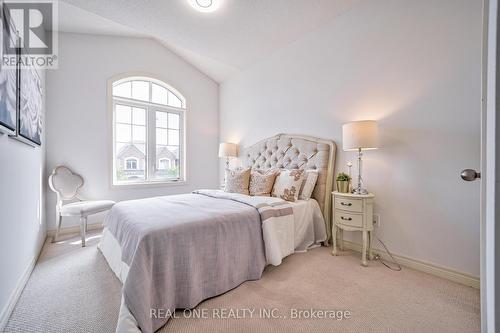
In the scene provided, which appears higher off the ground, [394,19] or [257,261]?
[394,19]

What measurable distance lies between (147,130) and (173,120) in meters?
0.54

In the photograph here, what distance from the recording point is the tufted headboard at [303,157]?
2.68m

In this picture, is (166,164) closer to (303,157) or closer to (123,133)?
(123,133)

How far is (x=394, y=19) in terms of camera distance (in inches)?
86.9

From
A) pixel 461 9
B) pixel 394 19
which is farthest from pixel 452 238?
pixel 394 19

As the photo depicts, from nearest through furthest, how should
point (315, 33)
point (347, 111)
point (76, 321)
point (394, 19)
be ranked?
point (76, 321)
point (394, 19)
point (347, 111)
point (315, 33)

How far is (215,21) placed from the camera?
8.95 feet

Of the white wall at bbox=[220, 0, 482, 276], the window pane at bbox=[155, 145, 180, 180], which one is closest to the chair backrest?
the window pane at bbox=[155, 145, 180, 180]

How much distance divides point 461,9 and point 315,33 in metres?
1.46

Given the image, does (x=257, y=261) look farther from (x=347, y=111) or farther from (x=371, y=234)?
(x=347, y=111)

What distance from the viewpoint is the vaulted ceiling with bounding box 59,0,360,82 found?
96.2 inches

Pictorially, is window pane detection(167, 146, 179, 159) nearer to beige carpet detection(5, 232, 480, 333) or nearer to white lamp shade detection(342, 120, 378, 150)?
beige carpet detection(5, 232, 480, 333)

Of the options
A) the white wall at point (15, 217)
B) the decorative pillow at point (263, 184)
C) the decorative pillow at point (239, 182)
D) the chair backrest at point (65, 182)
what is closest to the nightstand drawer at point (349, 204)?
the decorative pillow at point (263, 184)

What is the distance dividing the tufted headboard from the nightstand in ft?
1.08
